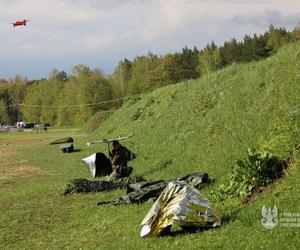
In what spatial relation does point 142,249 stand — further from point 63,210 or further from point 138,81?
point 138,81

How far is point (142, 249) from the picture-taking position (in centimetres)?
805

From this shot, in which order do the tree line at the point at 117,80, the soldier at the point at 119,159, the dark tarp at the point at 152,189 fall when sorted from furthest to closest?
the tree line at the point at 117,80, the soldier at the point at 119,159, the dark tarp at the point at 152,189

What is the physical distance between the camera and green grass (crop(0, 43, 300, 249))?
8.08m

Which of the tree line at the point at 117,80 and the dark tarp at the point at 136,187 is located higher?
the tree line at the point at 117,80

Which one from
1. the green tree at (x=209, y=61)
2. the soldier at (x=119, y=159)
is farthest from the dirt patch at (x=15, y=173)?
the green tree at (x=209, y=61)

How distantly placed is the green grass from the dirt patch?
0.11 metres

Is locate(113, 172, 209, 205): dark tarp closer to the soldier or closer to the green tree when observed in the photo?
the soldier

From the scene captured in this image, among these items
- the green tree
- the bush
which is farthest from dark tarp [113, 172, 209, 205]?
the green tree

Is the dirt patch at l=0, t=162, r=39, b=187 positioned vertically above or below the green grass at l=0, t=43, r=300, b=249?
below

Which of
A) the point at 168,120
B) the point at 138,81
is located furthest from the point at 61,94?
the point at 168,120

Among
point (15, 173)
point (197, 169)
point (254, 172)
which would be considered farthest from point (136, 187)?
point (15, 173)

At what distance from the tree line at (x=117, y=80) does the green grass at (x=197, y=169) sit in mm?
46779

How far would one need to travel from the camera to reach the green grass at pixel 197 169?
808 centimetres

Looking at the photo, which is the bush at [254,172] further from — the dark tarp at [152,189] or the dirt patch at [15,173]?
the dirt patch at [15,173]
